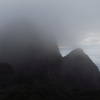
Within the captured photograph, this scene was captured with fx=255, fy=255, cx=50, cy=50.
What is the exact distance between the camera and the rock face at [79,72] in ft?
467

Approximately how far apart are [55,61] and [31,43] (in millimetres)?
28288

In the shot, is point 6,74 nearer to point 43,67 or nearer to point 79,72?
point 43,67

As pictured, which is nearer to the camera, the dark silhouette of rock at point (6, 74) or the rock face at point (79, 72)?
the dark silhouette of rock at point (6, 74)

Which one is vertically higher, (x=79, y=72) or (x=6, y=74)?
(x=6, y=74)

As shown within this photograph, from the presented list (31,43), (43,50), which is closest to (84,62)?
(43,50)

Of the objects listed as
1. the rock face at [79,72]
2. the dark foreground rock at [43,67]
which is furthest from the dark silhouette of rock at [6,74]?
the rock face at [79,72]

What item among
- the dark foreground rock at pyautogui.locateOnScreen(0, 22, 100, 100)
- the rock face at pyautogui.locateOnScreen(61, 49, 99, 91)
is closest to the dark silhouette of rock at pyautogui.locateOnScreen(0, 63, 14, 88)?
the dark foreground rock at pyautogui.locateOnScreen(0, 22, 100, 100)

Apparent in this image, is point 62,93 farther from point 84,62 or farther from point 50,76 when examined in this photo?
point 84,62

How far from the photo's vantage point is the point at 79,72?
153 meters

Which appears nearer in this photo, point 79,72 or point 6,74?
point 6,74

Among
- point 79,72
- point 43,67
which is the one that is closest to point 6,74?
point 43,67

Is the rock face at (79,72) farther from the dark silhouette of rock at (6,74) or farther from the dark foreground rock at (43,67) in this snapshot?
the dark silhouette of rock at (6,74)

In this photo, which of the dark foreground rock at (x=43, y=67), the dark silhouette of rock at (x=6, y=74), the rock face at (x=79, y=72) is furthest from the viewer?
the rock face at (x=79, y=72)

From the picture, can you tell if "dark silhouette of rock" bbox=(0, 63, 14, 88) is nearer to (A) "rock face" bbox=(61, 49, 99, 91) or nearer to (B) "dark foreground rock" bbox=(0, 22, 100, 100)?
(B) "dark foreground rock" bbox=(0, 22, 100, 100)
